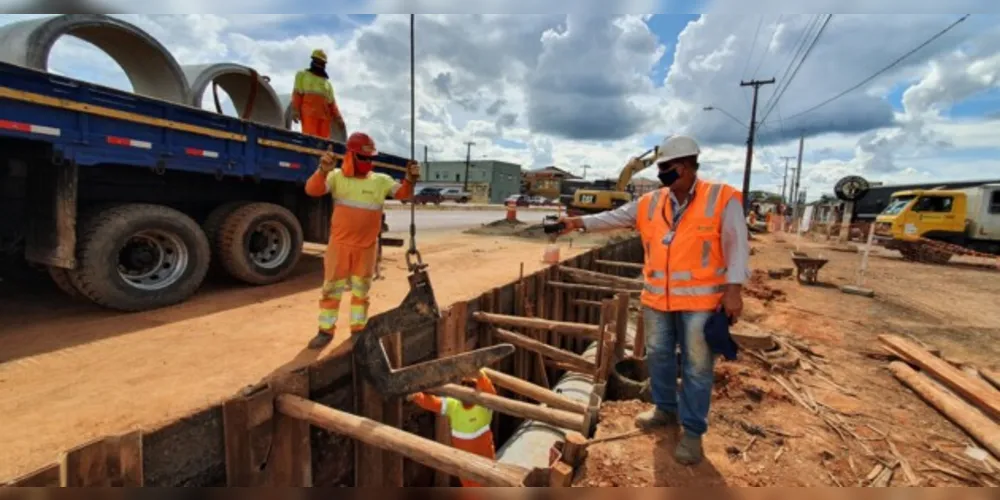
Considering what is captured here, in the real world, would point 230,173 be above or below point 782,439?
above

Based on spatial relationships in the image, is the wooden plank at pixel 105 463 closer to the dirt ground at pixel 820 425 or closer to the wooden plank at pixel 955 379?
the dirt ground at pixel 820 425

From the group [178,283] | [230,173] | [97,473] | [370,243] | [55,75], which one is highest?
[55,75]

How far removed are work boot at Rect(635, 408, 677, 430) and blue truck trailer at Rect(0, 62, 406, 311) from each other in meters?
5.01

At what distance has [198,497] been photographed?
2119 millimetres

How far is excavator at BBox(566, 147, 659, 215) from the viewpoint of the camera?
1966cm

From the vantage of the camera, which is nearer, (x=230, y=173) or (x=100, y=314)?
(x=100, y=314)

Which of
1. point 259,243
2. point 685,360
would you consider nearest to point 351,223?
point 685,360

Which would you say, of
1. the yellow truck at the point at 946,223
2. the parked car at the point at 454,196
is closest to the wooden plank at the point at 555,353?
the yellow truck at the point at 946,223

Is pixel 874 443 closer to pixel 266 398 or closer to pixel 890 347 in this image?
pixel 890 347

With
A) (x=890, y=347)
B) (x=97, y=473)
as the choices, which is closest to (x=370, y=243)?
(x=97, y=473)

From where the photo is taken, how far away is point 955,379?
4.32 meters

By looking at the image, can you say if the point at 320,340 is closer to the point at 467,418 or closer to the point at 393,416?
the point at 393,416

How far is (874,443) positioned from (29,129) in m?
7.26

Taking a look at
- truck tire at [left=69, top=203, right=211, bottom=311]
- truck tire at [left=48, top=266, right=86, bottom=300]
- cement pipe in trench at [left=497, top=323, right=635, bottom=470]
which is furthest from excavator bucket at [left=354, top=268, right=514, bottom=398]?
truck tire at [left=48, top=266, right=86, bottom=300]
